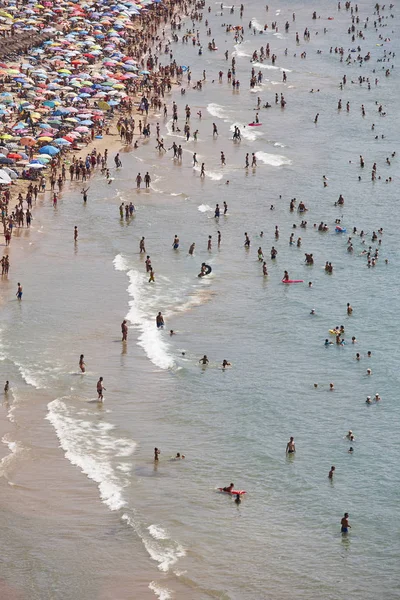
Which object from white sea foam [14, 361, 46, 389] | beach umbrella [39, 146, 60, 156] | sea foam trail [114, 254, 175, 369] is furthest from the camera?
beach umbrella [39, 146, 60, 156]

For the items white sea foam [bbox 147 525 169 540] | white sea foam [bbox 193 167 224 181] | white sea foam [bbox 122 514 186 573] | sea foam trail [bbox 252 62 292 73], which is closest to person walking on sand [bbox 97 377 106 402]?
white sea foam [bbox 122 514 186 573]

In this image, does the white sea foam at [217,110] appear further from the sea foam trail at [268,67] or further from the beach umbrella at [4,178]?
the beach umbrella at [4,178]

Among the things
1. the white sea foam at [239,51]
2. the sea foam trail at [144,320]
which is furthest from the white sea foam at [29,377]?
the white sea foam at [239,51]

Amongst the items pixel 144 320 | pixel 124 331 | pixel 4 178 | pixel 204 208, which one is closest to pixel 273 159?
pixel 204 208

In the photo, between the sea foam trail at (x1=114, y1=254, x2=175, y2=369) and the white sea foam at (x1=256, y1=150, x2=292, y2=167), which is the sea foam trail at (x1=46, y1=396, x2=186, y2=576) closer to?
the sea foam trail at (x1=114, y1=254, x2=175, y2=369)

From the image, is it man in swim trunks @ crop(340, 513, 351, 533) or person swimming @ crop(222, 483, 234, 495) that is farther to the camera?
person swimming @ crop(222, 483, 234, 495)

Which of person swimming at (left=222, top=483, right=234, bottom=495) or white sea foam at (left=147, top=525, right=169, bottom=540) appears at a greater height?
person swimming at (left=222, top=483, right=234, bottom=495)
